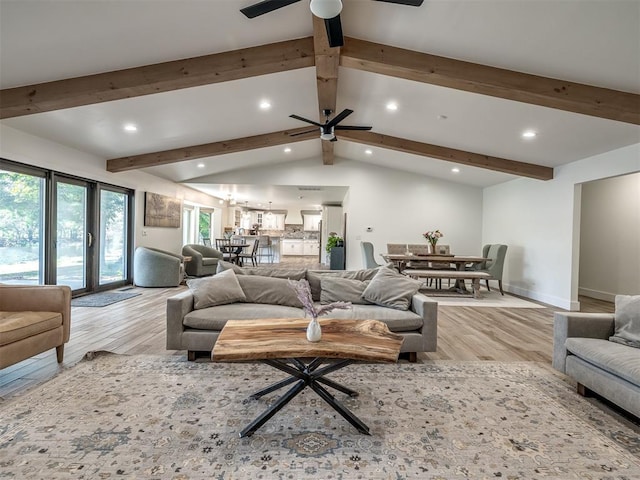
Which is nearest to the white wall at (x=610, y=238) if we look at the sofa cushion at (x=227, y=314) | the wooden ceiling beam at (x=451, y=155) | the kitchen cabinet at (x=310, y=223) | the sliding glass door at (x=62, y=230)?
the wooden ceiling beam at (x=451, y=155)

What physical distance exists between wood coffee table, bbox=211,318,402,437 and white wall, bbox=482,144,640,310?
474 cm

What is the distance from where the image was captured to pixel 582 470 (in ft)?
5.15

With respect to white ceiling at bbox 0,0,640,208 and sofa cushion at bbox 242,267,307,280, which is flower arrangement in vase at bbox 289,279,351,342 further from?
white ceiling at bbox 0,0,640,208

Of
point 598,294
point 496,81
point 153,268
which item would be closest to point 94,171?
point 153,268

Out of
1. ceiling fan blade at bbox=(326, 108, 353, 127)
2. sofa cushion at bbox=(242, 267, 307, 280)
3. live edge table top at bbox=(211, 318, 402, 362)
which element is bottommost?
live edge table top at bbox=(211, 318, 402, 362)

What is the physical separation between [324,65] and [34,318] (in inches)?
140

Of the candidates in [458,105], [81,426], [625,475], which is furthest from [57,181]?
[625,475]

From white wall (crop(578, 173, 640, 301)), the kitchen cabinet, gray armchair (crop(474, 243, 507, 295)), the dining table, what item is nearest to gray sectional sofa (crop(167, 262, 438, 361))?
the dining table

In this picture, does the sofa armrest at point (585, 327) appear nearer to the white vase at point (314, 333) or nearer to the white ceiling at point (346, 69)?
the white vase at point (314, 333)

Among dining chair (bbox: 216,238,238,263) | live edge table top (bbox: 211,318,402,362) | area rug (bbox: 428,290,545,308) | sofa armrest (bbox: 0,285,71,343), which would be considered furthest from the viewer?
dining chair (bbox: 216,238,238,263)

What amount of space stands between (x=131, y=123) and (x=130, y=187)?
2.40 m

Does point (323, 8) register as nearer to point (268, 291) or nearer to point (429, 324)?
point (268, 291)

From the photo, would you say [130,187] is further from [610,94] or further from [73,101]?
[610,94]

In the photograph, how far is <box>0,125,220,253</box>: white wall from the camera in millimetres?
4074
